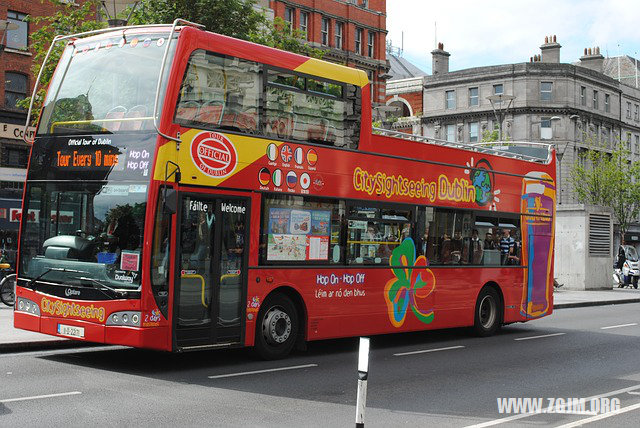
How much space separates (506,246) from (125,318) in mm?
9673

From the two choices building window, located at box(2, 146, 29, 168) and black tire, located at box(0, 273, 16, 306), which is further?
building window, located at box(2, 146, 29, 168)

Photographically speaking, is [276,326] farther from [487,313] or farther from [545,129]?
[545,129]

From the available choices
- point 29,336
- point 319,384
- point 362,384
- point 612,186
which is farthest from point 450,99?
point 362,384

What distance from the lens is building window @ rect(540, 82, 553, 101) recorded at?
2886 inches

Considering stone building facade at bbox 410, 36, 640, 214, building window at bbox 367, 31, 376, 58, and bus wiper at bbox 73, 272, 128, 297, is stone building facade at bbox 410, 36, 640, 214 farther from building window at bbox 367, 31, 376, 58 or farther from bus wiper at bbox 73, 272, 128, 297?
bus wiper at bbox 73, 272, 128, 297

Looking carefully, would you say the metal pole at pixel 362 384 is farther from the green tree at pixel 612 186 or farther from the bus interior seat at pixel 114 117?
the green tree at pixel 612 186

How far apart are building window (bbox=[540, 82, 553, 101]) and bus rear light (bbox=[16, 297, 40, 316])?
67.0 metres

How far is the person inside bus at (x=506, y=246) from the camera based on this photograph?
17.6m

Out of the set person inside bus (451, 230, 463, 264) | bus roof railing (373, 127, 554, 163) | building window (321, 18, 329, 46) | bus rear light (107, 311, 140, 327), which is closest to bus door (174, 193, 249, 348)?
bus rear light (107, 311, 140, 327)

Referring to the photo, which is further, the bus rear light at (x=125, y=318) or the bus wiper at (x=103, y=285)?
the bus wiper at (x=103, y=285)

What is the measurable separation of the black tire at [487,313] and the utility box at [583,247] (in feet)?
63.5

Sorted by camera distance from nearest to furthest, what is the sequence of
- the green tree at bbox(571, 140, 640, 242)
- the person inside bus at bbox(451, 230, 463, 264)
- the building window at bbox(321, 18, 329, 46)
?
the person inside bus at bbox(451, 230, 463, 264), the building window at bbox(321, 18, 329, 46), the green tree at bbox(571, 140, 640, 242)

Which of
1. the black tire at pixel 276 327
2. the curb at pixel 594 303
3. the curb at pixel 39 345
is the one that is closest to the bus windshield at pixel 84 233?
the curb at pixel 39 345

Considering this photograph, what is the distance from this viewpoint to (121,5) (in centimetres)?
1820
